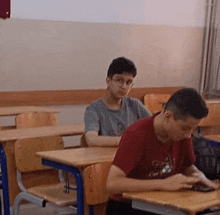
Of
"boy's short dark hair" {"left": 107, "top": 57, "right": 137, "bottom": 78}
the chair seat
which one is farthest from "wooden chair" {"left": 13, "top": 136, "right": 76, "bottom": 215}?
"boy's short dark hair" {"left": 107, "top": 57, "right": 137, "bottom": 78}

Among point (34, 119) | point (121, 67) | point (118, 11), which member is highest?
point (118, 11)

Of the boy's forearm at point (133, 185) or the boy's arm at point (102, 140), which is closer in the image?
the boy's forearm at point (133, 185)

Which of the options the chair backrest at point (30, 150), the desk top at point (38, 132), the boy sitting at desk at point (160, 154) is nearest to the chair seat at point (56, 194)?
the chair backrest at point (30, 150)

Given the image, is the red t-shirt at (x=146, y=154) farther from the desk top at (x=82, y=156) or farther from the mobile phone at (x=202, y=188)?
the desk top at (x=82, y=156)

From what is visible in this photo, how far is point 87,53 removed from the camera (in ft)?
17.0

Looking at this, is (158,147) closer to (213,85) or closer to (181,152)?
(181,152)

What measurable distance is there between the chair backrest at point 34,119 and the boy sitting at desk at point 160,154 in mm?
1875

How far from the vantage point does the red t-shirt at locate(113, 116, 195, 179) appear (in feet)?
6.31

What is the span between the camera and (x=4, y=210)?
3.00 m

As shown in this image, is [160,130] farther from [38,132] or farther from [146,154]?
[38,132]

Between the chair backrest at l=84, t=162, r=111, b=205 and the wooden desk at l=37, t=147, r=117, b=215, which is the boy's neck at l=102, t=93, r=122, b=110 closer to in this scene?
the wooden desk at l=37, t=147, r=117, b=215

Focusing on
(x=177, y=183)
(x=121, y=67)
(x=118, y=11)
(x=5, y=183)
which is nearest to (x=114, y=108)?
(x=121, y=67)

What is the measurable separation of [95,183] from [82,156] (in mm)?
210

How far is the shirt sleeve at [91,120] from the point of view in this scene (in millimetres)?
2826
